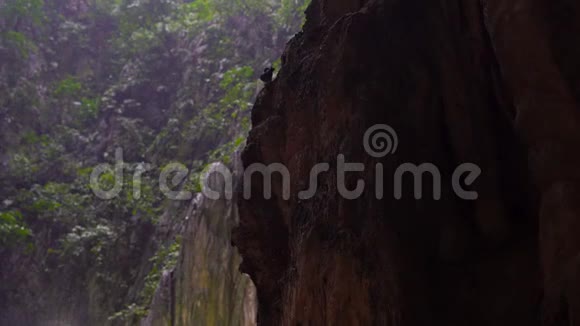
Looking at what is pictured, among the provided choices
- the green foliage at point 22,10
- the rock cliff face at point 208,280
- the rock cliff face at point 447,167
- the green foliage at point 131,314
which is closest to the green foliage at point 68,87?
the green foliage at point 22,10

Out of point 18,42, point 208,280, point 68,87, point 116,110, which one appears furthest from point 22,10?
point 208,280

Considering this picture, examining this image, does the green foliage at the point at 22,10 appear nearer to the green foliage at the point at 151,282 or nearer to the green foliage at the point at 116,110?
the green foliage at the point at 116,110

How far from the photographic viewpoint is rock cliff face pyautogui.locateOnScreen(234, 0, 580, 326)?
297 cm

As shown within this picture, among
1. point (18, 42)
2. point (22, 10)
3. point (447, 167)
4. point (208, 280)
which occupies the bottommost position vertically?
point (208, 280)

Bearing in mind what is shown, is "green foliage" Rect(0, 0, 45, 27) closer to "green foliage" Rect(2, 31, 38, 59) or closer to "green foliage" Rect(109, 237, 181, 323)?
"green foliage" Rect(2, 31, 38, 59)

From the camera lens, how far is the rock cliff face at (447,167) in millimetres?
2969

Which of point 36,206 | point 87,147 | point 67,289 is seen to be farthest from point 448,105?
point 87,147

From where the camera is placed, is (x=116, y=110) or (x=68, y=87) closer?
(x=116, y=110)

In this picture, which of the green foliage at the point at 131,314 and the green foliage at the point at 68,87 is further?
the green foliage at the point at 68,87

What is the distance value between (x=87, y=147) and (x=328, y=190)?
53.1ft

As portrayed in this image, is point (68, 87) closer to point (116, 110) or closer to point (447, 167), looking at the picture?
point (116, 110)

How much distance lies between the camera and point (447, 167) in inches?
145

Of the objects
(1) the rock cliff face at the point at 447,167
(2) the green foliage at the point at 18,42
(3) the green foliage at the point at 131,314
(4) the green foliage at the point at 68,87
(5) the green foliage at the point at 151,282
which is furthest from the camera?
(4) the green foliage at the point at 68,87

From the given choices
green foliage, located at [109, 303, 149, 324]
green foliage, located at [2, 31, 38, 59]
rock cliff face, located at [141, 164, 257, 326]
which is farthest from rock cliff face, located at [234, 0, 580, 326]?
green foliage, located at [2, 31, 38, 59]
